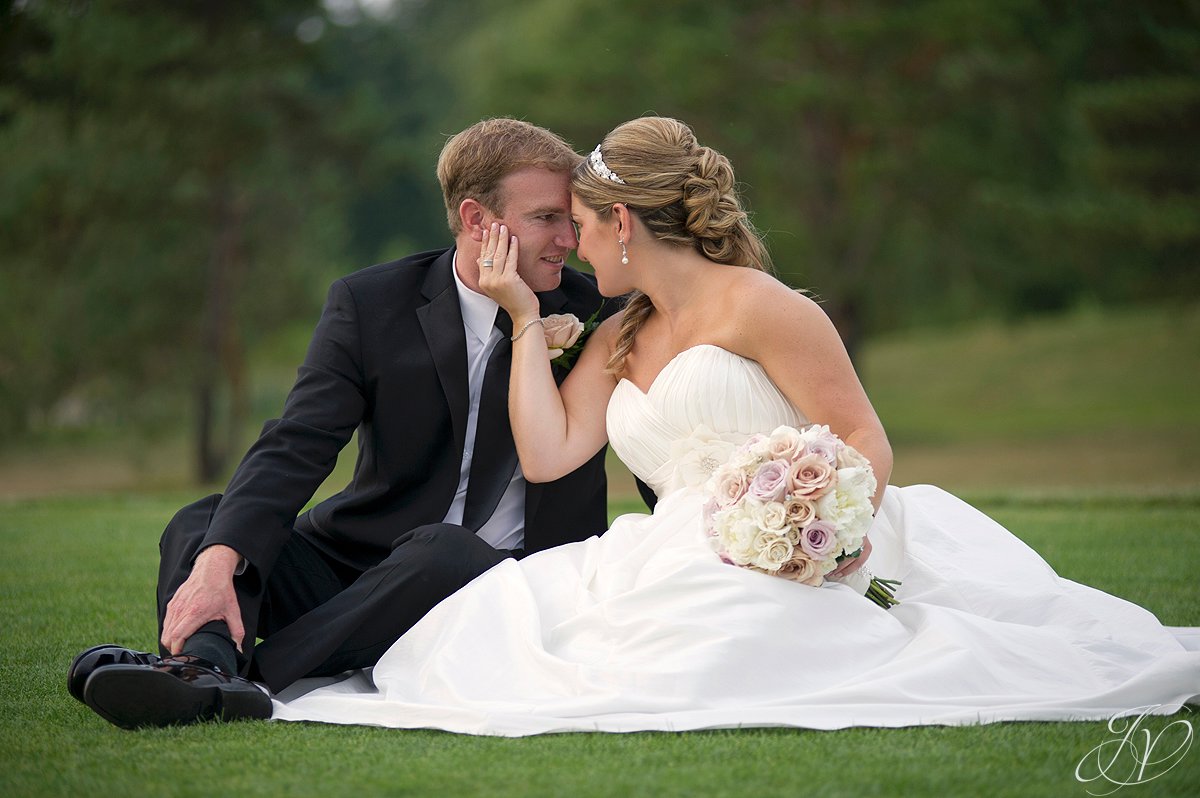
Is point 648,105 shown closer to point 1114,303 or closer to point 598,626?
point 1114,303

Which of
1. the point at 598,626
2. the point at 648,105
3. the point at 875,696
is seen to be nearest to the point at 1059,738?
the point at 875,696

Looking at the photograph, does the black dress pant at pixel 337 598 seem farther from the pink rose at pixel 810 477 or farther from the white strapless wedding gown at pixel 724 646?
the pink rose at pixel 810 477

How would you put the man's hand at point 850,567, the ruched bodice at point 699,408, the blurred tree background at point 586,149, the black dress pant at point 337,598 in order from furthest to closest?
the blurred tree background at point 586,149 → the ruched bodice at point 699,408 → the black dress pant at point 337,598 → the man's hand at point 850,567

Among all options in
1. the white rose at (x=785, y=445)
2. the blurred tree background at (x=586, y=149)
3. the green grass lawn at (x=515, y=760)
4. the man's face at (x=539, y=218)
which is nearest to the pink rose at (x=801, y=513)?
the white rose at (x=785, y=445)

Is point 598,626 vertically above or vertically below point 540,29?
below

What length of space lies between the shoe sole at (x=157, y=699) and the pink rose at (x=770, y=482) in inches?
61.5

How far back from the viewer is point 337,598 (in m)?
4.39

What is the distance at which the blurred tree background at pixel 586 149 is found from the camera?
2138cm

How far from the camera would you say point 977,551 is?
192 inches

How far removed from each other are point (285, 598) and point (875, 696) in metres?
2.00

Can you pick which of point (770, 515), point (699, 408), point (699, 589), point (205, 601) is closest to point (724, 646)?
point (699, 589)

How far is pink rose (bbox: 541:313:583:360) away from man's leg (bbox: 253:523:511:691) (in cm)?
90

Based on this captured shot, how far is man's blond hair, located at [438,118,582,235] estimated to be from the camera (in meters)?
4.95

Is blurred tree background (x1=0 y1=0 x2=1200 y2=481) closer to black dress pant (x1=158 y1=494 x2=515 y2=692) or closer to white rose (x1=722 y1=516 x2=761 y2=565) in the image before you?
black dress pant (x1=158 y1=494 x2=515 y2=692)
